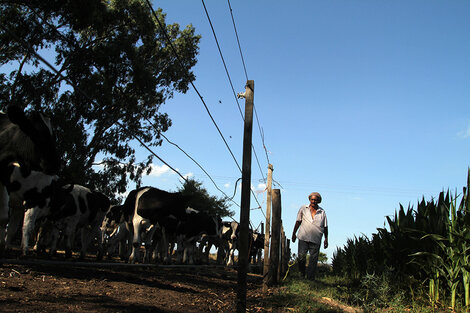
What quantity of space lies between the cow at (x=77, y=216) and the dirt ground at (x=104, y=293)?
2.66 meters

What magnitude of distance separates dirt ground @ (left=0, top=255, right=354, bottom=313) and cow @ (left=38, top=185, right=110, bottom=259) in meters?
2.66

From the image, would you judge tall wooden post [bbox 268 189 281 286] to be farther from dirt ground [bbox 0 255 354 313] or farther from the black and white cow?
the black and white cow

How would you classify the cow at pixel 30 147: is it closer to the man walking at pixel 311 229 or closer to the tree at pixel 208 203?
the man walking at pixel 311 229

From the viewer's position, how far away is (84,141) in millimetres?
23234

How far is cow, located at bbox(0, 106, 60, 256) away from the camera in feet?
16.6

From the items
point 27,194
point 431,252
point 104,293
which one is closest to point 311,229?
point 431,252

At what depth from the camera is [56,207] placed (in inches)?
393

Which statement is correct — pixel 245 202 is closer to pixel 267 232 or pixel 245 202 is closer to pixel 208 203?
pixel 267 232

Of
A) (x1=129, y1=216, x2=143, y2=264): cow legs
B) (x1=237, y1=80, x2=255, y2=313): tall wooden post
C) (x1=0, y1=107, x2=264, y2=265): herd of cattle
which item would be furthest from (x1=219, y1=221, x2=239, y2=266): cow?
(x1=237, y1=80, x2=255, y2=313): tall wooden post

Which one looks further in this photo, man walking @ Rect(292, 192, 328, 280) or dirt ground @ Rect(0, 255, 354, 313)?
man walking @ Rect(292, 192, 328, 280)

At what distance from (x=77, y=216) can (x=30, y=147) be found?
6.10m

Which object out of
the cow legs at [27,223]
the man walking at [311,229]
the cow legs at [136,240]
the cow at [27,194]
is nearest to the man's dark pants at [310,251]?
the man walking at [311,229]

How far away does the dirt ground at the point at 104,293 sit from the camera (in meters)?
4.72

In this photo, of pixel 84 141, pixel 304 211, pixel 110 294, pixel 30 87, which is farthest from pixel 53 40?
pixel 110 294
